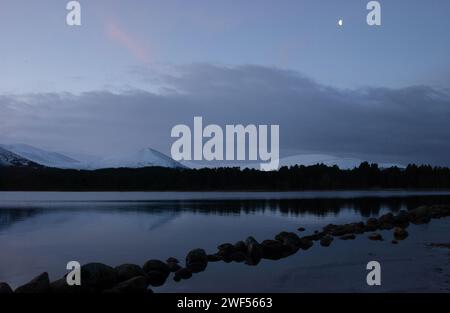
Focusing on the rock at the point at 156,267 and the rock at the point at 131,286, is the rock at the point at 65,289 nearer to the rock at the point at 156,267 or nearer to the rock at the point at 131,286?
the rock at the point at 131,286

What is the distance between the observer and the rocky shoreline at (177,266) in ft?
65.5

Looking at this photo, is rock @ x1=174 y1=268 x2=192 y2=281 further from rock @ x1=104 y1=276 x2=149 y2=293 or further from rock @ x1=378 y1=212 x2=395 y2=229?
rock @ x1=378 y1=212 x2=395 y2=229

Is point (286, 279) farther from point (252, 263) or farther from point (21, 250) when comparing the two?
point (21, 250)

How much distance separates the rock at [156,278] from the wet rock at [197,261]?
2.35 meters

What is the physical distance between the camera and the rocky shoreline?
19969 mm

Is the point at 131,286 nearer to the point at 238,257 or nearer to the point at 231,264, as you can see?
the point at 231,264

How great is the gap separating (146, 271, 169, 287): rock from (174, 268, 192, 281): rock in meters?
0.57

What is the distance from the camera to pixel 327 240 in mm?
36312

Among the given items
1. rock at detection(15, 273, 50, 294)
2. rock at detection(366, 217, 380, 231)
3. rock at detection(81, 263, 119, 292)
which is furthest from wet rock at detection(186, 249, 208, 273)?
rock at detection(366, 217, 380, 231)

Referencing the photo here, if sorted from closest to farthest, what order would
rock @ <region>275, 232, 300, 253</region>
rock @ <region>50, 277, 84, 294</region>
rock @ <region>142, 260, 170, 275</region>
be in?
rock @ <region>50, 277, 84, 294</region> < rock @ <region>142, 260, 170, 275</region> < rock @ <region>275, 232, 300, 253</region>

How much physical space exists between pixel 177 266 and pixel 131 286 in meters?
6.23

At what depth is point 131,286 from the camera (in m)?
20.5

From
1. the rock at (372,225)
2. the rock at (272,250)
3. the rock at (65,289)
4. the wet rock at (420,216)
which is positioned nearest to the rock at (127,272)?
the rock at (65,289)
